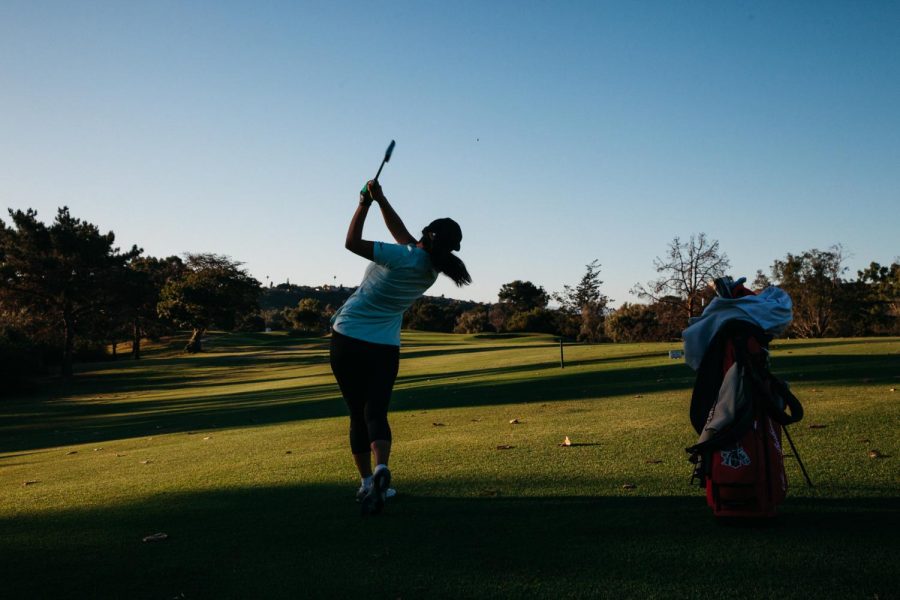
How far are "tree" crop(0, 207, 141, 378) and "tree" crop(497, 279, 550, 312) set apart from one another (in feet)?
212

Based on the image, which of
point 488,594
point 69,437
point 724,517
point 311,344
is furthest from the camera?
point 311,344

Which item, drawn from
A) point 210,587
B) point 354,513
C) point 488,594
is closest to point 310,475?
point 354,513

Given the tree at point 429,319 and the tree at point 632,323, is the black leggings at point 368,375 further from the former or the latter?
the tree at point 429,319

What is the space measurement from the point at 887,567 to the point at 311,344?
2400 inches

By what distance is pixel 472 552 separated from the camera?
3.62m

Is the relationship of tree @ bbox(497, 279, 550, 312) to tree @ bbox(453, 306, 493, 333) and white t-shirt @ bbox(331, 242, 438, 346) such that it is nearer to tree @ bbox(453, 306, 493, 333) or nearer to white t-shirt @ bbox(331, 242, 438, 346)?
tree @ bbox(453, 306, 493, 333)

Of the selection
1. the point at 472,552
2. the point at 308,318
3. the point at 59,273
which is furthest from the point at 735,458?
the point at 308,318

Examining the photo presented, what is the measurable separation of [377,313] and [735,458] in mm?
2435

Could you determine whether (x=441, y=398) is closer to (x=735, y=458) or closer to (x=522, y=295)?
(x=735, y=458)

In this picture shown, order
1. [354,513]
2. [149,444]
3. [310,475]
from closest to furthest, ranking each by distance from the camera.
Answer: [354,513], [310,475], [149,444]

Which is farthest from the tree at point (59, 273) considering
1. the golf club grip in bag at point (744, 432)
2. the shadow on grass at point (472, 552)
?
the golf club grip in bag at point (744, 432)

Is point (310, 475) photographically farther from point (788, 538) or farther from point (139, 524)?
point (788, 538)

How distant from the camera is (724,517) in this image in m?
3.85

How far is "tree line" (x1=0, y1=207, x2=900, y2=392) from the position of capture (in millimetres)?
39531
